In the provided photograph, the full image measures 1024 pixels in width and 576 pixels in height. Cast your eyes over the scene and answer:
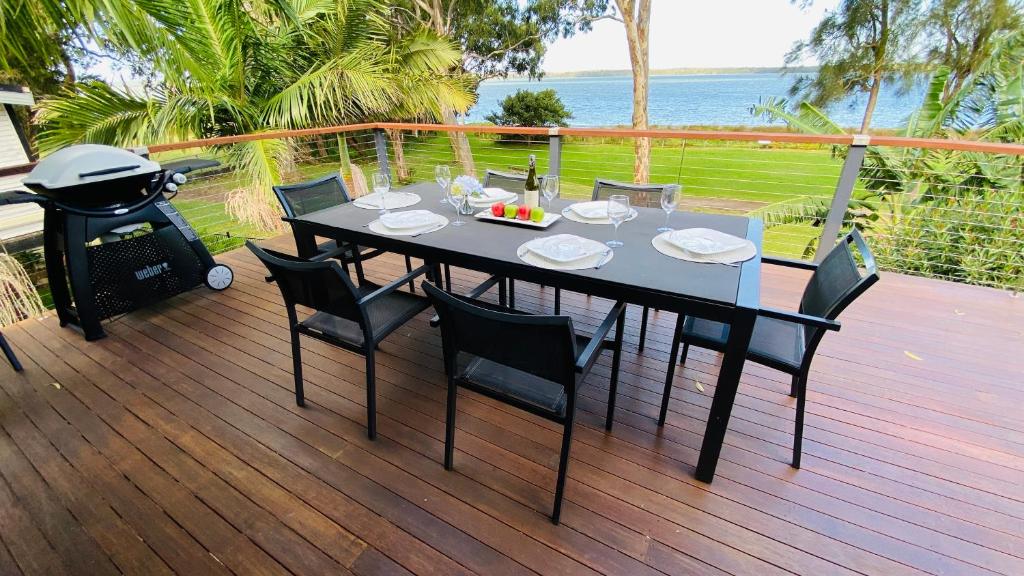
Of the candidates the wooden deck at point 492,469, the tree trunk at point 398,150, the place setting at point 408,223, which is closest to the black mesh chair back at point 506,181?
the place setting at point 408,223

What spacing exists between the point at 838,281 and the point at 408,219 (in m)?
1.82

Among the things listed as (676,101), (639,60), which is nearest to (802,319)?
(639,60)

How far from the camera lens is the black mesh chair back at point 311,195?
251 cm

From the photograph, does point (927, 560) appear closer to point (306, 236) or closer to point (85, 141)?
point (306, 236)

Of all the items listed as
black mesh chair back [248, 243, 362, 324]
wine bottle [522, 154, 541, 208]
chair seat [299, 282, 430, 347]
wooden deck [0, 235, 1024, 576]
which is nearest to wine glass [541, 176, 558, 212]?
wine bottle [522, 154, 541, 208]

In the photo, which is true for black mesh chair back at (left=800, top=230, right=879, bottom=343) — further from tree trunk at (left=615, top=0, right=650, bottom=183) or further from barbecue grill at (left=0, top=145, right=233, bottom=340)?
tree trunk at (left=615, top=0, right=650, bottom=183)

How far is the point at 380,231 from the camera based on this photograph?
2.00 metres

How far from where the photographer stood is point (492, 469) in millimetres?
1646

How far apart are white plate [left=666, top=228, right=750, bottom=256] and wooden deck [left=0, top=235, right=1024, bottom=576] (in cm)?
77

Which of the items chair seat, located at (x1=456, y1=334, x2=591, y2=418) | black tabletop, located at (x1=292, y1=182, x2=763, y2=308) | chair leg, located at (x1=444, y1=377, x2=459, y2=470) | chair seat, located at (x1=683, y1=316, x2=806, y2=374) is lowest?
chair leg, located at (x1=444, y1=377, x2=459, y2=470)

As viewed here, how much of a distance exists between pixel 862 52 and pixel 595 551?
526 inches

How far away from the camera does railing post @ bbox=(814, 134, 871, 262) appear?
272 cm

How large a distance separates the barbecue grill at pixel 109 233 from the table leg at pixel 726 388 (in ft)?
10.5

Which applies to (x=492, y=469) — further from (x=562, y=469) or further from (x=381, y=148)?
(x=381, y=148)
